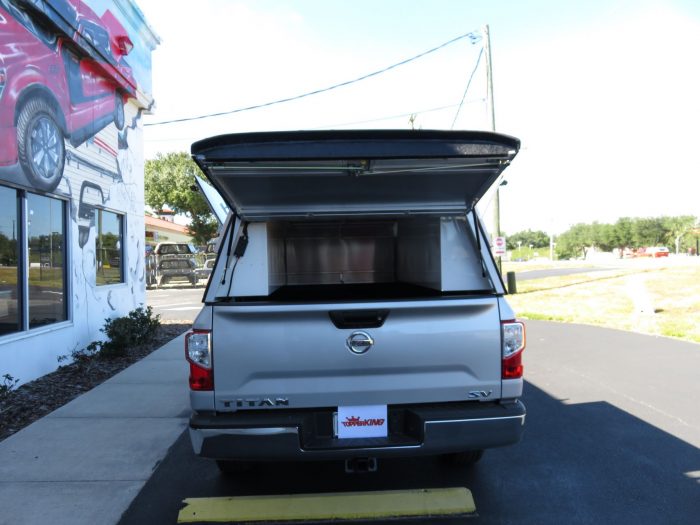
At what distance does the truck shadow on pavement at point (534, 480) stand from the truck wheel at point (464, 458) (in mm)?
56

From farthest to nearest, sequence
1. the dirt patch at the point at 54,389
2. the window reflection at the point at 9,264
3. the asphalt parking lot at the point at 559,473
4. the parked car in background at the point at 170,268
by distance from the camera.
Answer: the parked car in background at the point at 170,268
the window reflection at the point at 9,264
the dirt patch at the point at 54,389
the asphalt parking lot at the point at 559,473

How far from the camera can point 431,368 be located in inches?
120

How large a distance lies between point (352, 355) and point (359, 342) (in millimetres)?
83

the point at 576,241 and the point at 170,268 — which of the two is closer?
the point at 170,268

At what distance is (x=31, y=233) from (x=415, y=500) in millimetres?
5724

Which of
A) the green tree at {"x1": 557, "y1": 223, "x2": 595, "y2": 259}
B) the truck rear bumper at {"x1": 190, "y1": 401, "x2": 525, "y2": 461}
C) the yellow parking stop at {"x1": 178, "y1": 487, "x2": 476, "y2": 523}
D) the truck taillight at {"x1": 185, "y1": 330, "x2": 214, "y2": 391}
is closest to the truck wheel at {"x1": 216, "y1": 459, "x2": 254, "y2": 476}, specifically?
the yellow parking stop at {"x1": 178, "y1": 487, "x2": 476, "y2": 523}

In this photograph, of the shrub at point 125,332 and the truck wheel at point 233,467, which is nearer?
the truck wheel at point 233,467

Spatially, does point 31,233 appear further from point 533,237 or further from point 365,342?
point 533,237

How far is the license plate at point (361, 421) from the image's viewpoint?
2986 millimetres

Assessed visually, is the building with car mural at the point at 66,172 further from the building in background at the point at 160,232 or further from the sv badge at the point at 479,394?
the building in background at the point at 160,232

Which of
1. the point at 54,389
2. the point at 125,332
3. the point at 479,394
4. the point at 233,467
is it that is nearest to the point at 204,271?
the point at 125,332

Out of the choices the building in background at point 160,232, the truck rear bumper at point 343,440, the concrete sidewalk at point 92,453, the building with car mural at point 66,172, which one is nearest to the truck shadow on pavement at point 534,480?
the concrete sidewalk at point 92,453

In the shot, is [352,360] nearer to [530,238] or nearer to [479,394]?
[479,394]

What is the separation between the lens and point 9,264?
627cm
